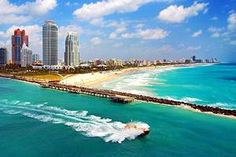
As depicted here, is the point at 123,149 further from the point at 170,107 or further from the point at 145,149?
the point at 170,107

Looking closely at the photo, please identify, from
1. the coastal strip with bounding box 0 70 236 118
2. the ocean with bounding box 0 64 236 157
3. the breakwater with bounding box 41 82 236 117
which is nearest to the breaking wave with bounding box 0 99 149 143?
the ocean with bounding box 0 64 236 157

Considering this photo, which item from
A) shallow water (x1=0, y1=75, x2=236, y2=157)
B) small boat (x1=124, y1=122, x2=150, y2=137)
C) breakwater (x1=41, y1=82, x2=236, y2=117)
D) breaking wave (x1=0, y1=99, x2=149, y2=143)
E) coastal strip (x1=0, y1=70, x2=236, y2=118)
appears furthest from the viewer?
breakwater (x1=41, y1=82, x2=236, y2=117)

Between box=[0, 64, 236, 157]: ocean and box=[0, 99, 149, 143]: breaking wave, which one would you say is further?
box=[0, 99, 149, 143]: breaking wave

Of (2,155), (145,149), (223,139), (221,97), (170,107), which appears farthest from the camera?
(221,97)

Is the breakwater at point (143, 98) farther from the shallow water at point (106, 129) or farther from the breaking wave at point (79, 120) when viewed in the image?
the breaking wave at point (79, 120)

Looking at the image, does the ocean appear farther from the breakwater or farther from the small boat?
the breakwater

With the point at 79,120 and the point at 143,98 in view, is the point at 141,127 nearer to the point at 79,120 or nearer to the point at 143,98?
the point at 79,120

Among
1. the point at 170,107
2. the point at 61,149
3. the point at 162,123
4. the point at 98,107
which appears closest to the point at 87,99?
the point at 98,107

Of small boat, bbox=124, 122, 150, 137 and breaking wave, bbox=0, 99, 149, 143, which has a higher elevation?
small boat, bbox=124, 122, 150, 137
